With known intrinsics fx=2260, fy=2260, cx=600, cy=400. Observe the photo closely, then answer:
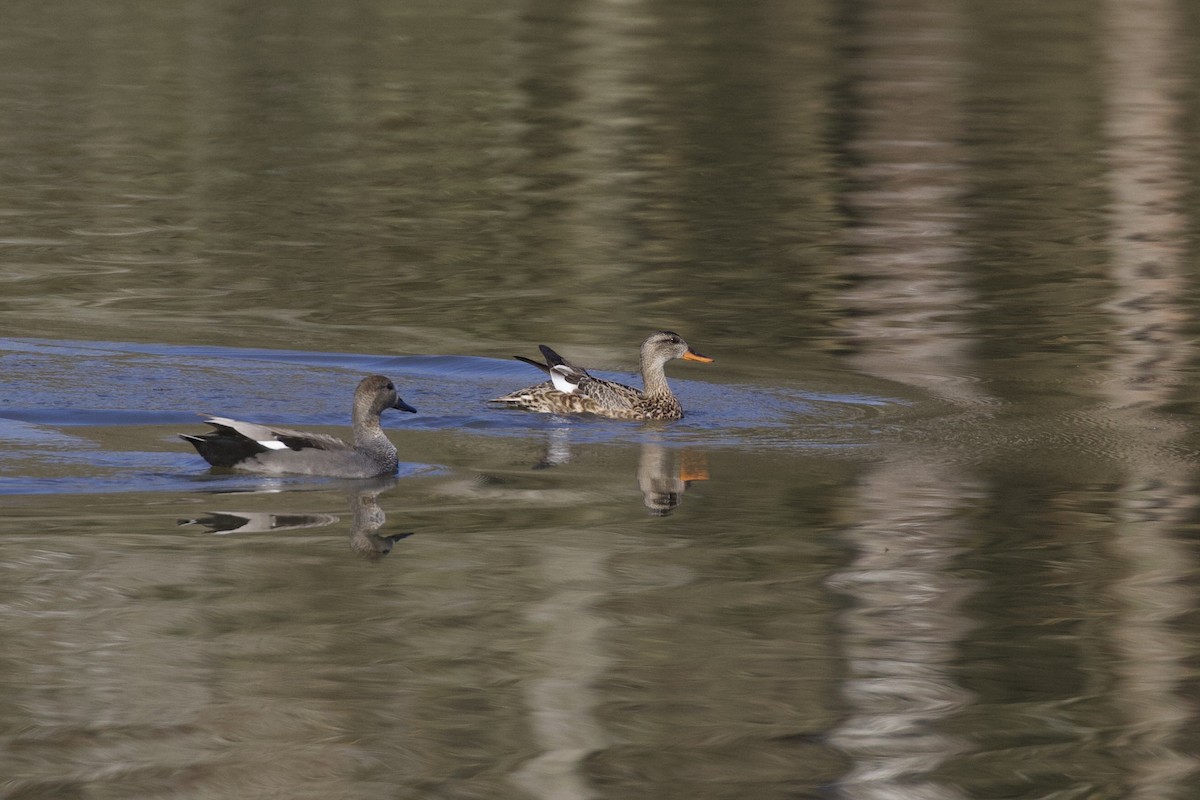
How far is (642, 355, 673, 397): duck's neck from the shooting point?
14912mm

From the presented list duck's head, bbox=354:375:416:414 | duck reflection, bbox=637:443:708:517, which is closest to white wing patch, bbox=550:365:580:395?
duck reflection, bbox=637:443:708:517

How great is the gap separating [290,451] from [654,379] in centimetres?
346

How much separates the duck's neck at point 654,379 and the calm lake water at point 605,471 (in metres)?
0.31

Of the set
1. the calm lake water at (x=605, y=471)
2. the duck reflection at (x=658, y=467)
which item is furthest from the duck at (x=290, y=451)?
the duck reflection at (x=658, y=467)

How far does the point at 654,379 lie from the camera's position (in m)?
14.9

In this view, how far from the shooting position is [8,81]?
3897 centimetres

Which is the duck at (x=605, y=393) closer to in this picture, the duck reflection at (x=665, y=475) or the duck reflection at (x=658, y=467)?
the duck reflection at (x=658, y=467)

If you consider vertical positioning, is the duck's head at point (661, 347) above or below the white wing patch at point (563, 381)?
above

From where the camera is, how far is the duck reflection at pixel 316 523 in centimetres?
1066

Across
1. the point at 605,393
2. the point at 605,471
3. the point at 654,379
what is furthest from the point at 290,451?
the point at 654,379

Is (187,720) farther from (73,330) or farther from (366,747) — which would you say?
(73,330)

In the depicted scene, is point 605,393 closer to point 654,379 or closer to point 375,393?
point 654,379

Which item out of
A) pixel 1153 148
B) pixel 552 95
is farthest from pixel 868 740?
pixel 552 95

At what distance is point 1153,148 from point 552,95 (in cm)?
1074
